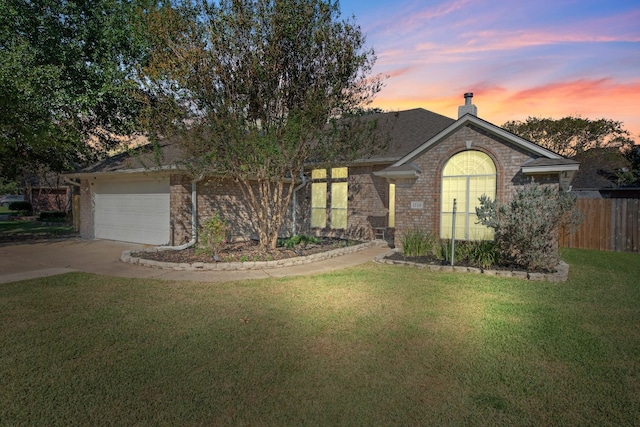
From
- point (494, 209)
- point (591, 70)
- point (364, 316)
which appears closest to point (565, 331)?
point (364, 316)

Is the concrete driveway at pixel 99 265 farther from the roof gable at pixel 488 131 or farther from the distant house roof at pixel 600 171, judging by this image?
the distant house roof at pixel 600 171

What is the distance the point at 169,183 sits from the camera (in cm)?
1240

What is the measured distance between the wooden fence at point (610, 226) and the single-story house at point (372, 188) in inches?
176

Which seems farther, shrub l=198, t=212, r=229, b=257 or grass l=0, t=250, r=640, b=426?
shrub l=198, t=212, r=229, b=257

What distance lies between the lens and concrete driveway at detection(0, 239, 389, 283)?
843cm

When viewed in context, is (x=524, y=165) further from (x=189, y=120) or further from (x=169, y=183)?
(x=169, y=183)

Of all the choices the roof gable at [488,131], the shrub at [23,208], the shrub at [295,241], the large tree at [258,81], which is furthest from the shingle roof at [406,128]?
the shrub at [23,208]

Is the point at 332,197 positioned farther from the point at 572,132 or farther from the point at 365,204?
the point at 572,132

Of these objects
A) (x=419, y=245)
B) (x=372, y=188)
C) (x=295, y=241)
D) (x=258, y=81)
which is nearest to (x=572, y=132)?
(x=372, y=188)

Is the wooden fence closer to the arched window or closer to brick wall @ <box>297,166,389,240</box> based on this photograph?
the arched window

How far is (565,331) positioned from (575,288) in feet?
10.1

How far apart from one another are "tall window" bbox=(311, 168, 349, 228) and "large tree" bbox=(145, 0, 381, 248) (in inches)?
174

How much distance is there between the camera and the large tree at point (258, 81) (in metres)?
9.07

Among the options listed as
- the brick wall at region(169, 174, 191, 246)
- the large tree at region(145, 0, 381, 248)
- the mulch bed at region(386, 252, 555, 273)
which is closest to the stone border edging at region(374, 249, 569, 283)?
the mulch bed at region(386, 252, 555, 273)
